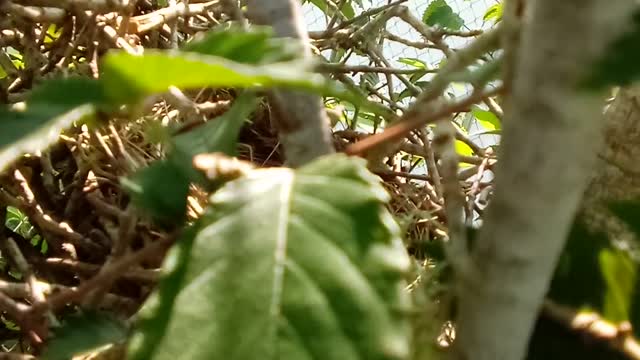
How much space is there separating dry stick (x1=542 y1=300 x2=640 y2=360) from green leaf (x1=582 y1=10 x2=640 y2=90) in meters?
0.10

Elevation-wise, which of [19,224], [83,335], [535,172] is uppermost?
[535,172]

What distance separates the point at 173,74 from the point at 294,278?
0.07m

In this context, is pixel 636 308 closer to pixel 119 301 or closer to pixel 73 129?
pixel 119 301

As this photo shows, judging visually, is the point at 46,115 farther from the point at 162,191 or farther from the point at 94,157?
the point at 94,157

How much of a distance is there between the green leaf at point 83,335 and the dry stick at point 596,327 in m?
0.15

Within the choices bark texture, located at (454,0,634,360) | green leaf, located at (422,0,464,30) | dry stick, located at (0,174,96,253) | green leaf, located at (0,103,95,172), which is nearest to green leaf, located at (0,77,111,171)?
green leaf, located at (0,103,95,172)

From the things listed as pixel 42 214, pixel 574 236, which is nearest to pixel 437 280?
pixel 574 236

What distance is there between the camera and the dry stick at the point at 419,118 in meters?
0.23

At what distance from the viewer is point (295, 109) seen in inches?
10.4

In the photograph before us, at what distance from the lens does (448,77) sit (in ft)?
0.81

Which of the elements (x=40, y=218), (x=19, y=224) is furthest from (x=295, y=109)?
(x=19, y=224)

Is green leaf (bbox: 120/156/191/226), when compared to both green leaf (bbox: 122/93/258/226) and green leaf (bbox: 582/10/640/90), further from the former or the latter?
green leaf (bbox: 582/10/640/90)

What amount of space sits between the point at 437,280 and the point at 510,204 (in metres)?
0.13

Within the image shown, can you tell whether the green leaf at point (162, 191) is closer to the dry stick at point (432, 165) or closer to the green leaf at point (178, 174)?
the green leaf at point (178, 174)
